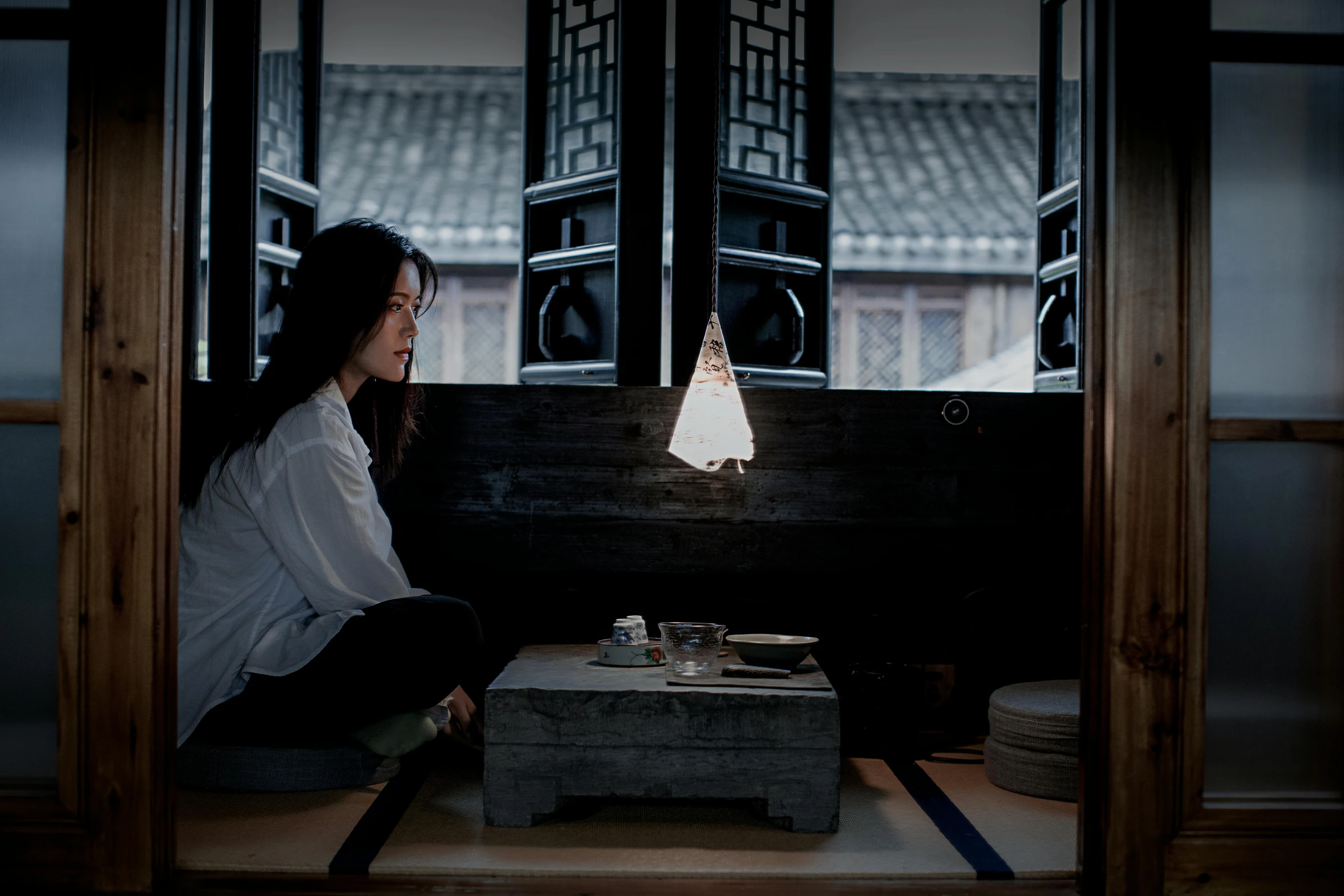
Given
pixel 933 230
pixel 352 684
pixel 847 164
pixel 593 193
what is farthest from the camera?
pixel 847 164

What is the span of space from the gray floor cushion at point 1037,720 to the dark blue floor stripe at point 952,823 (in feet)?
0.80

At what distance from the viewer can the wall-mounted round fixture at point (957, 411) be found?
→ 3.56 metres

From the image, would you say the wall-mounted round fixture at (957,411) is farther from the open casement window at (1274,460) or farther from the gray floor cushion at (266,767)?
the gray floor cushion at (266,767)

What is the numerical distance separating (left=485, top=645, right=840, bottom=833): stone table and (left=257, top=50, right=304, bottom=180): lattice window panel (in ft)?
7.01

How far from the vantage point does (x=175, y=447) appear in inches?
83.0

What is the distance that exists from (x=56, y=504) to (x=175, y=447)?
0.77 feet

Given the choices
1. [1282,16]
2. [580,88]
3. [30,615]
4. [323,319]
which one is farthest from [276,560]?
[1282,16]

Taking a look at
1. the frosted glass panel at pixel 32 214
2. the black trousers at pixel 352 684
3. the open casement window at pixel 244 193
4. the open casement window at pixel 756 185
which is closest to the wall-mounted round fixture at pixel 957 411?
the open casement window at pixel 756 185

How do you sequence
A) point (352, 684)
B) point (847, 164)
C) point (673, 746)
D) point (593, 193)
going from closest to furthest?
point (673, 746) → point (352, 684) → point (593, 193) → point (847, 164)

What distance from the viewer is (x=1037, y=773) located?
2.89 m

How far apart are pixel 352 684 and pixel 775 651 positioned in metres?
1.06

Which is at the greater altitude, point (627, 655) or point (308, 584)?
point (308, 584)

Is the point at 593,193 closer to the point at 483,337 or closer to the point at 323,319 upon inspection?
the point at 323,319

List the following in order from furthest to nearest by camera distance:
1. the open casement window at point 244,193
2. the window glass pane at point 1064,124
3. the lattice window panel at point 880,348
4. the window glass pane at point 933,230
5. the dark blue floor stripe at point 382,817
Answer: the window glass pane at point 933,230 → the lattice window panel at point 880,348 → the window glass pane at point 1064,124 → the open casement window at point 244,193 → the dark blue floor stripe at point 382,817
